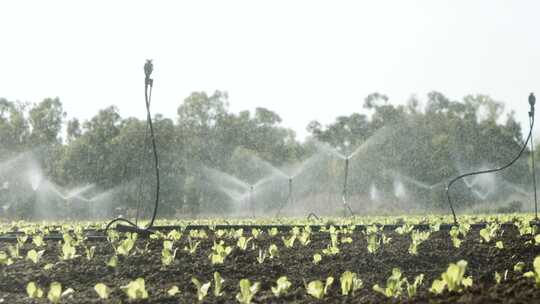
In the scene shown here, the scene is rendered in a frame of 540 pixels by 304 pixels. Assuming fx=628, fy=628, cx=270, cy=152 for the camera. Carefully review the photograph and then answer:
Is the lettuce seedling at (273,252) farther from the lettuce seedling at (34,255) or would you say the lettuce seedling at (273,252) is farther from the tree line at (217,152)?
the tree line at (217,152)

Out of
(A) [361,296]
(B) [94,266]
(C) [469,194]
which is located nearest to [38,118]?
(C) [469,194]

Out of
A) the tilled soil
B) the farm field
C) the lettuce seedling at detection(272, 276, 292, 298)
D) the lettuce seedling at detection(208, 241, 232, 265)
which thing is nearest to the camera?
the farm field

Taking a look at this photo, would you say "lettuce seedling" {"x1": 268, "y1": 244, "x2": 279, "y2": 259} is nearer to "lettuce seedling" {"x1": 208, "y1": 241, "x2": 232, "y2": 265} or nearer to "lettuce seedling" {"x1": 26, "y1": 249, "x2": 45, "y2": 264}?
"lettuce seedling" {"x1": 208, "y1": 241, "x2": 232, "y2": 265}

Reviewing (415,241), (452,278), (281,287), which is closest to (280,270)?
(281,287)

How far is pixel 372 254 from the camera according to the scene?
5.32 meters

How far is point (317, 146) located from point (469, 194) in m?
11.1

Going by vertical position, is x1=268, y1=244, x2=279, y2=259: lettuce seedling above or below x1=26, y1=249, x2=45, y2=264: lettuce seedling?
above

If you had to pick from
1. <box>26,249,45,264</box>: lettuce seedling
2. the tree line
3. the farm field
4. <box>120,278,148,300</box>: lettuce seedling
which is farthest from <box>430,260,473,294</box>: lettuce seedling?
the tree line

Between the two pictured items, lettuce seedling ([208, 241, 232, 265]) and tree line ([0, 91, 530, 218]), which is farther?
tree line ([0, 91, 530, 218])

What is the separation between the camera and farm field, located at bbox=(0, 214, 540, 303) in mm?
3369

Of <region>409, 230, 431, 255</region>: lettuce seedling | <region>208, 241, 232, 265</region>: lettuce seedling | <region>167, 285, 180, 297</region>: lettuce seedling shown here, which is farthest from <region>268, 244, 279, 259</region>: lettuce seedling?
<region>167, 285, 180, 297</region>: lettuce seedling

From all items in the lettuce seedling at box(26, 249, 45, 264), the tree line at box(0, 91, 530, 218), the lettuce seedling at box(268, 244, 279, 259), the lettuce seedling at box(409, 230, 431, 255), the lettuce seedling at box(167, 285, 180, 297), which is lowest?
the lettuce seedling at box(167, 285, 180, 297)

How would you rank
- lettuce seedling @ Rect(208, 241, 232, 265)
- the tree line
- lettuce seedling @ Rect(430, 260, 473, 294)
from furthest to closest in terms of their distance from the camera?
1. the tree line
2. lettuce seedling @ Rect(208, 241, 232, 265)
3. lettuce seedling @ Rect(430, 260, 473, 294)

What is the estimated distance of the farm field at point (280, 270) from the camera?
3.37m
